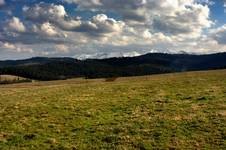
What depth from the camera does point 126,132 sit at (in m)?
23.1

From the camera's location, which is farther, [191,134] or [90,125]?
[90,125]

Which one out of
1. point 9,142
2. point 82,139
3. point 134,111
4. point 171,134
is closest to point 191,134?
point 171,134

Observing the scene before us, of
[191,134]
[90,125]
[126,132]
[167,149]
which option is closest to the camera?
[167,149]

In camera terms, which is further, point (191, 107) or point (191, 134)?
point (191, 107)

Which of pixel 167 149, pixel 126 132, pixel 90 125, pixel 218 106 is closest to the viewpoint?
pixel 167 149

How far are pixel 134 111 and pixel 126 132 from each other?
22.2 feet

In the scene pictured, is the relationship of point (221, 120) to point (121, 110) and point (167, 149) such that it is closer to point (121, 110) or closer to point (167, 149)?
point (167, 149)

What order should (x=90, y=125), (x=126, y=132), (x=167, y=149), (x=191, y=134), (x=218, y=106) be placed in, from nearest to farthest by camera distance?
1. (x=167, y=149)
2. (x=191, y=134)
3. (x=126, y=132)
4. (x=90, y=125)
5. (x=218, y=106)

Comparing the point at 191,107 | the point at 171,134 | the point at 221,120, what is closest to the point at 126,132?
the point at 171,134

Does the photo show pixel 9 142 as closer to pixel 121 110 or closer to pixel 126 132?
pixel 126 132

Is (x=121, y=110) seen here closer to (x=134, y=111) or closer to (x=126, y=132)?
(x=134, y=111)

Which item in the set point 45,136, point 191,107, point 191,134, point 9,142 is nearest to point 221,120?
point 191,134

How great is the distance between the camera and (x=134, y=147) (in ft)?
65.5

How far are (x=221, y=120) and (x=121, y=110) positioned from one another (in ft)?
30.4
